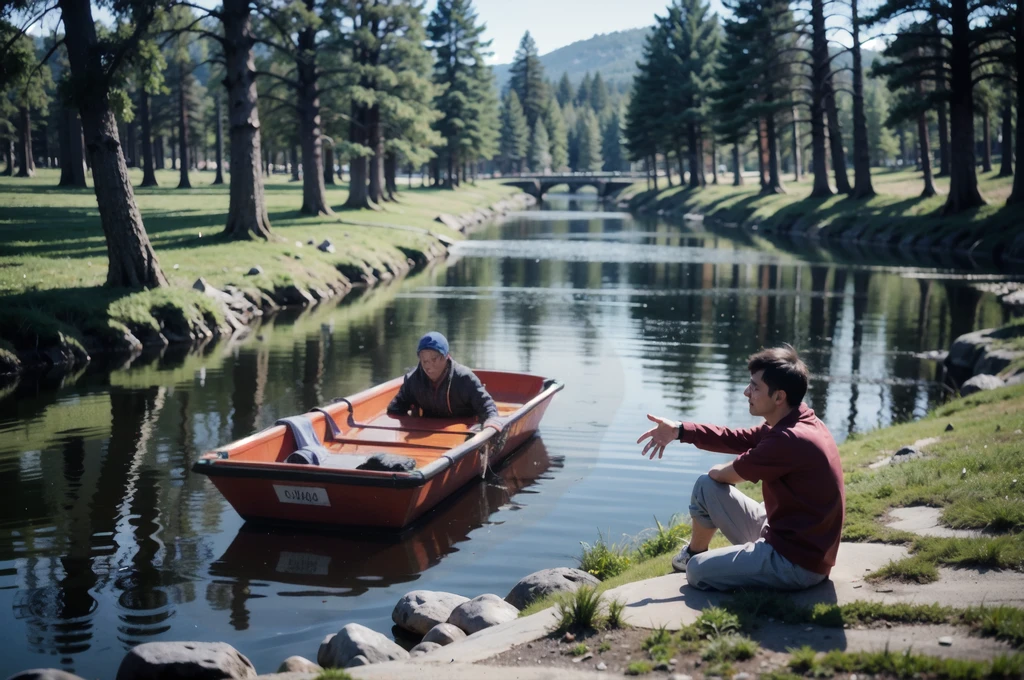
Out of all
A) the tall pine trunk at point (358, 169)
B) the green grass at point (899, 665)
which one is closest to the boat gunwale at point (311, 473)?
the green grass at point (899, 665)

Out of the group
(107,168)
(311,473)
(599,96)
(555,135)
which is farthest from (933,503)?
(599,96)

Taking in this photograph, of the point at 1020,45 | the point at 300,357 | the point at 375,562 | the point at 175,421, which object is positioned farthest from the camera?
the point at 1020,45

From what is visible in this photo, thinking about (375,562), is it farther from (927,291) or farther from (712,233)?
(712,233)

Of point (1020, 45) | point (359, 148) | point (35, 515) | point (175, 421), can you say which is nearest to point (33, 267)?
point (175, 421)

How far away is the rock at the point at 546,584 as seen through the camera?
22.5 feet

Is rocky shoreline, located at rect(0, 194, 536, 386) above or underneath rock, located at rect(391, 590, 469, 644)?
above

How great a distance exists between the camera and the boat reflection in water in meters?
8.05

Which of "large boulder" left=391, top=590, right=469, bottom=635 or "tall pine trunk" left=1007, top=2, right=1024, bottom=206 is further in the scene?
"tall pine trunk" left=1007, top=2, right=1024, bottom=206

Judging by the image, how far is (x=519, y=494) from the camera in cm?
1058

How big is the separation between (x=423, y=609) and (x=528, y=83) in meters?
131

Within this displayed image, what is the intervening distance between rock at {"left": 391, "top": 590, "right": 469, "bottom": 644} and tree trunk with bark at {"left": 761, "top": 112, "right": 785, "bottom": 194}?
54896 mm

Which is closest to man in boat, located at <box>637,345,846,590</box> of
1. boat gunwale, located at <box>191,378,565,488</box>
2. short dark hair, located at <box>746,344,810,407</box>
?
short dark hair, located at <box>746,344,810,407</box>

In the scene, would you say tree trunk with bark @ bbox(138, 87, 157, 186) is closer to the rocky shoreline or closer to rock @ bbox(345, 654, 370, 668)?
the rocky shoreline

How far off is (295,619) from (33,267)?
15747 millimetres
